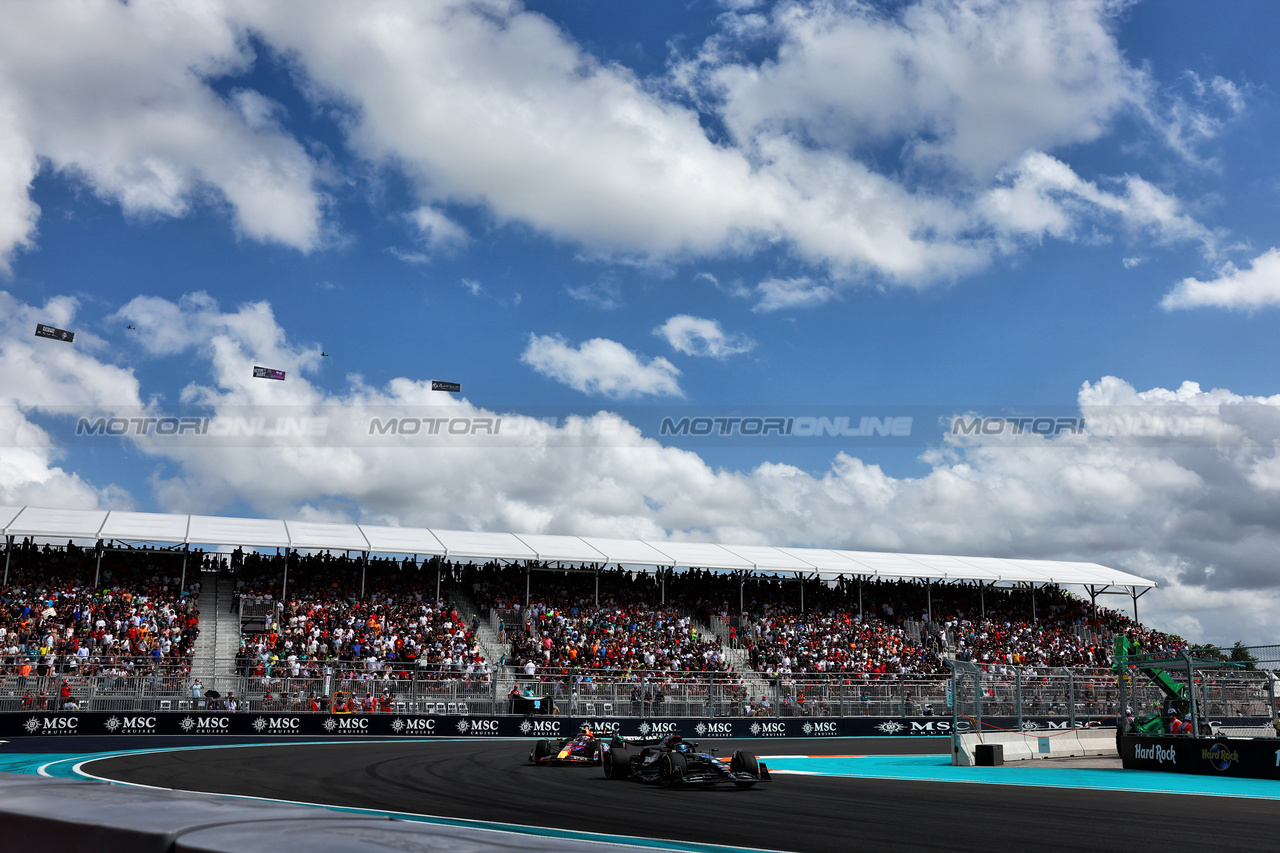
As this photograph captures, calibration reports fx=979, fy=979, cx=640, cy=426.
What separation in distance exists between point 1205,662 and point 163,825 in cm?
2268

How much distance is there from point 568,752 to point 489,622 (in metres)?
20.0

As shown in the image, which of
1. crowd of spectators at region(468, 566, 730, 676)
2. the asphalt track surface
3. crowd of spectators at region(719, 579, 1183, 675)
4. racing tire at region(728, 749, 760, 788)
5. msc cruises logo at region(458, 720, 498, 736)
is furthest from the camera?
crowd of spectators at region(719, 579, 1183, 675)

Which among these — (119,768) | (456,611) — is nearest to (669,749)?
(119,768)

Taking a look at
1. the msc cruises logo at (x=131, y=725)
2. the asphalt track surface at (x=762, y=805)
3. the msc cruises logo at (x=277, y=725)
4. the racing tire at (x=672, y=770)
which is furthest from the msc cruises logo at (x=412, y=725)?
the racing tire at (x=672, y=770)

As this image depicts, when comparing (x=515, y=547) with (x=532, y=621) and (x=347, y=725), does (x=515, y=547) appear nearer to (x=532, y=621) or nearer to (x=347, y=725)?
(x=532, y=621)

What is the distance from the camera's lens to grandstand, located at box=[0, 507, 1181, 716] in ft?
97.5

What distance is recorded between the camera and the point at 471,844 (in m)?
2.66

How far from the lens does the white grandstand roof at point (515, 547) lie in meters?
35.4

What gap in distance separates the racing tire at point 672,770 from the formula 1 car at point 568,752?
4.32 metres

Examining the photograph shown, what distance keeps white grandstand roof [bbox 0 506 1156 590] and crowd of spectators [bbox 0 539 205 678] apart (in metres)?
1.32

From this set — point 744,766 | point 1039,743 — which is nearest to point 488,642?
point 1039,743

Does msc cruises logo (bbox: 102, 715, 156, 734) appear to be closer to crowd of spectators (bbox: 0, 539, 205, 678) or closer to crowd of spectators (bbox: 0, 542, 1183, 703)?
crowd of spectators (bbox: 0, 539, 205, 678)

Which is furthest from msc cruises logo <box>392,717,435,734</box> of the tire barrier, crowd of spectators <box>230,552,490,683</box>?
crowd of spectators <box>230,552,490,683</box>

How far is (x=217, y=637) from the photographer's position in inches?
1340
